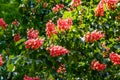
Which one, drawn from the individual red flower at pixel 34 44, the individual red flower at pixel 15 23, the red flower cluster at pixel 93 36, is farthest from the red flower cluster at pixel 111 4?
the individual red flower at pixel 15 23

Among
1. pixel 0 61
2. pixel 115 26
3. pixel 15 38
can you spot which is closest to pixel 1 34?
pixel 15 38

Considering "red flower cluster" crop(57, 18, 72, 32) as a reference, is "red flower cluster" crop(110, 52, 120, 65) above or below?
below

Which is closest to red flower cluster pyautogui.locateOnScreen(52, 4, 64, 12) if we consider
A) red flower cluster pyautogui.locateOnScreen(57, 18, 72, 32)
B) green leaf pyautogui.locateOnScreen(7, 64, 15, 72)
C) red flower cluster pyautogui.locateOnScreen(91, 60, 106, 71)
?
red flower cluster pyautogui.locateOnScreen(57, 18, 72, 32)

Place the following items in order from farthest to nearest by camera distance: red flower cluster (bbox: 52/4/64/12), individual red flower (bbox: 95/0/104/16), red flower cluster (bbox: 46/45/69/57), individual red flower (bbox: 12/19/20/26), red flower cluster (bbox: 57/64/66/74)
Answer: red flower cluster (bbox: 52/4/64/12) → individual red flower (bbox: 12/19/20/26) → individual red flower (bbox: 95/0/104/16) → red flower cluster (bbox: 57/64/66/74) → red flower cluster (bbox: 46/45/69/57)

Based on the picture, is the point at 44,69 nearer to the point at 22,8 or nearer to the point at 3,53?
the point at 3,53

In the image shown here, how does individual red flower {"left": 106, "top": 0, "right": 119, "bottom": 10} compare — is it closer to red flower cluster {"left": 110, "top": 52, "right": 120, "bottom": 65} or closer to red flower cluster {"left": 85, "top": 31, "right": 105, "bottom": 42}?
red flower cluster {"left": 85, "top": 31, "right": 105, "bottom": 42}

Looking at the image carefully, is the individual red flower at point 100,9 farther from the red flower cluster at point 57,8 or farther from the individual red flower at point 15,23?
the individual red flower at point 15,23

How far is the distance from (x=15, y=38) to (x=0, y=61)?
2.74 ft

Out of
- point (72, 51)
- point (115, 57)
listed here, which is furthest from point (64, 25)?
point (115, 57)

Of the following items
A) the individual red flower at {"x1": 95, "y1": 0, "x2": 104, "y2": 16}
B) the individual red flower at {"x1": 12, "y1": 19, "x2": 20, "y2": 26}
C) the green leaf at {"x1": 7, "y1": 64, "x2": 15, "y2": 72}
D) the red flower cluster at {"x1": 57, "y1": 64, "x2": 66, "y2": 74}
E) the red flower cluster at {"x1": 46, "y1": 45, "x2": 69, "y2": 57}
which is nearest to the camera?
the red flower cluster at {"x1": 46, "y1": 45, "x2": 69, "y2": 57}

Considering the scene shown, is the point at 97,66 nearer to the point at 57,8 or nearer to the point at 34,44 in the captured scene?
the point at 34,44

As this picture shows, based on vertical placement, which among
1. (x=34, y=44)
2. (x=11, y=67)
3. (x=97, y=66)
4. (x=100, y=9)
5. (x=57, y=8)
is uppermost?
(x=100, y=9)

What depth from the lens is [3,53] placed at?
5.80 m

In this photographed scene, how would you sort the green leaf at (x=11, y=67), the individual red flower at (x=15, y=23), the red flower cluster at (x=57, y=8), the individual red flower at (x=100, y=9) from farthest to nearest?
the red flower cluster at (x=57, y=8)
the individual red flower at (x=15, y=23)
the individual red flower at (x=100, y=9)
the green leaf at (x=11, y=67)
